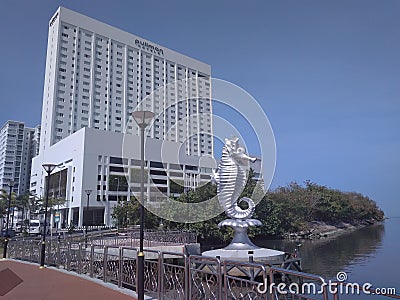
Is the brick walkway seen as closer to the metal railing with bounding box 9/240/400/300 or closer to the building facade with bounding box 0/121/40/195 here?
the metal railing with bounding box 9/240/400/300

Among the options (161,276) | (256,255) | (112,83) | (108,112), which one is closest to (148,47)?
(112,83)

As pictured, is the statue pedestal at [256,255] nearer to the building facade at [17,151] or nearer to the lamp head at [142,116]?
the lamp head at [142,116]

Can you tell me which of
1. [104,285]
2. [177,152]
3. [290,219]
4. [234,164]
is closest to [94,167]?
[177,152]

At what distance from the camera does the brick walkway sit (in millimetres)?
6359

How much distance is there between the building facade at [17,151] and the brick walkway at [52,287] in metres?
76.8

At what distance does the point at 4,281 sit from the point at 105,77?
189 ft

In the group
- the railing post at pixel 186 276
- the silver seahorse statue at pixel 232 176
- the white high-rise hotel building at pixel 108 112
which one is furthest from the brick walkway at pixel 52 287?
the white high-rise hotel building at pixel 108 112

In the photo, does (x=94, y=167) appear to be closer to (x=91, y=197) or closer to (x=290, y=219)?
(x=91, y=197)

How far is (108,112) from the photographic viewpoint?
200 feet

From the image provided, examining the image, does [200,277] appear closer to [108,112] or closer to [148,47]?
[108,112]

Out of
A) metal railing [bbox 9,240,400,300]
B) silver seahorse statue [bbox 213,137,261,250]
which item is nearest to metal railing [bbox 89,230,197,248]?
silver seahorse statue [bbox 213,137,261,250]

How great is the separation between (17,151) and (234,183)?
80.2 metres

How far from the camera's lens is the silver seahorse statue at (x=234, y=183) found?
48.1 feet

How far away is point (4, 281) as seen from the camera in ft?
27.2
